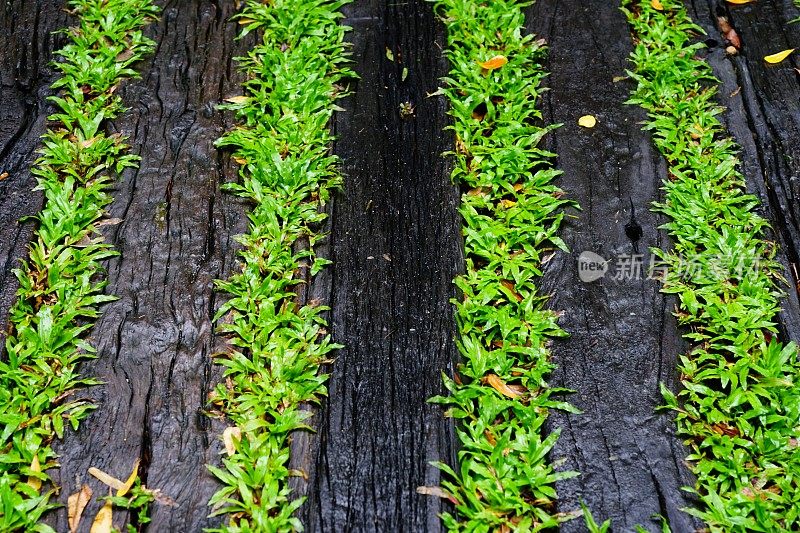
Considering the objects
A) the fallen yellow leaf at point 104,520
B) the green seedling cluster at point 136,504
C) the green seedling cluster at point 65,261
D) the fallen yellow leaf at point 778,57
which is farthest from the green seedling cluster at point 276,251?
the fallen yellow leaf at point 778,57

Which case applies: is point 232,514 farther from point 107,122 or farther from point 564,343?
point 107,122

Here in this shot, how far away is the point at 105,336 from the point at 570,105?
2350 mm

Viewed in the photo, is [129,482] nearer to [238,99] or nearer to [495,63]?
[238,99]

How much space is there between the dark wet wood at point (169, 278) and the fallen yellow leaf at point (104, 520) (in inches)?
1.3

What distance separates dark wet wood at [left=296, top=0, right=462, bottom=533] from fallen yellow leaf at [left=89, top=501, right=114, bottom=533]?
2.00 ft

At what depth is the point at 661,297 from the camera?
9.71 feet

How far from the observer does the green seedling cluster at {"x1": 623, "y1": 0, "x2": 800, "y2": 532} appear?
2.46 metres

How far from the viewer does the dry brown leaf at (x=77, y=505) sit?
2.37 metres

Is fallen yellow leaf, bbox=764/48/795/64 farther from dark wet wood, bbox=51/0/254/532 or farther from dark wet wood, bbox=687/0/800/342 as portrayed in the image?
dark wet wood, bbox=51/0/254/532

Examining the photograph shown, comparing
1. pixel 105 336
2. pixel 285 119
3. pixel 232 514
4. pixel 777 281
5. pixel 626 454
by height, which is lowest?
pixel 232 514

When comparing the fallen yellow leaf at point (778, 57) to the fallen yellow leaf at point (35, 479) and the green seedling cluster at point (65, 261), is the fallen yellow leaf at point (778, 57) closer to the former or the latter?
the green seedling cluster at point (65, 261)

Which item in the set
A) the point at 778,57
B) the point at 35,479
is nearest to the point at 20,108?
→ the point at 35,479

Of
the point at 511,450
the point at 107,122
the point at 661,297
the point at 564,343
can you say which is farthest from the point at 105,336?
the point at 661,297

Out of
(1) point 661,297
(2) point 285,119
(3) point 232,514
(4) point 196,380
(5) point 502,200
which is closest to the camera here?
(3) point 232,514
